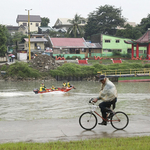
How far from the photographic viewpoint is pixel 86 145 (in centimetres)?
704

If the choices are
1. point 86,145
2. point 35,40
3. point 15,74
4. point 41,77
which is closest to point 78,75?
point 41,77

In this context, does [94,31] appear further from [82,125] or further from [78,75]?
[82,125]

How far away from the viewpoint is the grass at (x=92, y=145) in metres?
6.75

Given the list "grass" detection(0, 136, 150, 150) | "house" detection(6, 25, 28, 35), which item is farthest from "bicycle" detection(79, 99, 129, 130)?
"house" detection(6, 25, 28, 35)

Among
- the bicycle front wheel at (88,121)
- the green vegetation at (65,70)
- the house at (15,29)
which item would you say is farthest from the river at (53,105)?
the house at (15,29)

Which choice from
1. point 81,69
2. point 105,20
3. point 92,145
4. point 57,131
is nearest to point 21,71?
point 81,69

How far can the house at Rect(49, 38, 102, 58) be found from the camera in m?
68.4

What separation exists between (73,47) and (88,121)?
60431 mm

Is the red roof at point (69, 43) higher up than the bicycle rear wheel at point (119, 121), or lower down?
higher up

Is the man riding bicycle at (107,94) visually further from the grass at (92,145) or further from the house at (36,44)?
the house at (36,44)

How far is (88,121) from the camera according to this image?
9148mm

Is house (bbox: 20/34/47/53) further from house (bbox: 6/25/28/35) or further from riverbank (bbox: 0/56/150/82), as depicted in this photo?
house (bbox: 6/25/28/35)

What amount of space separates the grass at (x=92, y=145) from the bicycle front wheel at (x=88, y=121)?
5.00 ft

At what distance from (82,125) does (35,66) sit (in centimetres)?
4259
